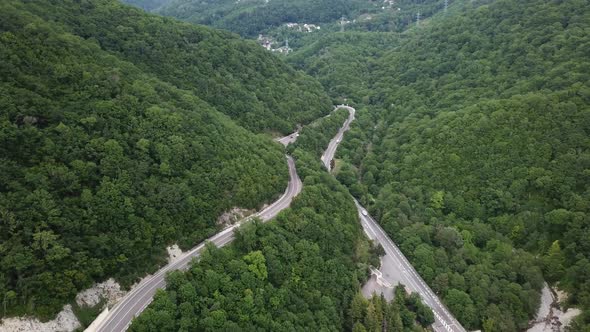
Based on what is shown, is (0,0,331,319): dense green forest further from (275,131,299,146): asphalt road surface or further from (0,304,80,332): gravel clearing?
(275,131,299,146): asphalt road surface

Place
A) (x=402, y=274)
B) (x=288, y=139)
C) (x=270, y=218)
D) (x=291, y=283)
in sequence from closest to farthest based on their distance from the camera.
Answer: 1. (x=291, y=283)
2. (x=270, y=218)
3. (x=402, y=274)
4. (x=288, y=139)

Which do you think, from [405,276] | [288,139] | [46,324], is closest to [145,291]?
[46,324]

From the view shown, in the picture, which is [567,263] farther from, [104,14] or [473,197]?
[104,14]

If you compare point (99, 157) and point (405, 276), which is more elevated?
point (99, 157)

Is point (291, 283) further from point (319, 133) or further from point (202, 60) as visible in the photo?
point (202, 60)

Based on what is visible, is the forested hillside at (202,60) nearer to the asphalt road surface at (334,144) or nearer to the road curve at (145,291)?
the asphalt road surface at (334,144)

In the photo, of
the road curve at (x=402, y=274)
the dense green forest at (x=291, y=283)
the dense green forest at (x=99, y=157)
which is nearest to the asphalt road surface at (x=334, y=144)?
the road curve at (x=402, y=274)
